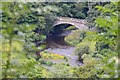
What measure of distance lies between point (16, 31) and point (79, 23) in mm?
8223

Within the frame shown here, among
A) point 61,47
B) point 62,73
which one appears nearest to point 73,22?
point 61,47

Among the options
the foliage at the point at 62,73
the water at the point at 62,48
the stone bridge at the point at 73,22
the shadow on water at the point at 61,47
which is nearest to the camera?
the foliage at the point at 62,73

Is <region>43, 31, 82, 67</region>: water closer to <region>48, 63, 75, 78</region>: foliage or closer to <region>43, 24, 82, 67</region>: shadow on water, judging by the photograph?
<region>43, 24, 82, 67</region>: shadow on water

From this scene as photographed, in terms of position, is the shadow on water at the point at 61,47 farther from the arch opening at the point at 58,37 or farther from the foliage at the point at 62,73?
the foliage at the point at 62,73

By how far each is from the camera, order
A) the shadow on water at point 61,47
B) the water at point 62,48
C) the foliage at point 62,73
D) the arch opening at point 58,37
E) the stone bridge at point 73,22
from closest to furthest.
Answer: the foliage at point 62,73 < the water at point 62,48 < the shadow on water at point 61,47 < the arch opening at point 58,37 < the stone bridge at point 73,22

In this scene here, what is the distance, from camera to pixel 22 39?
1.74 ft

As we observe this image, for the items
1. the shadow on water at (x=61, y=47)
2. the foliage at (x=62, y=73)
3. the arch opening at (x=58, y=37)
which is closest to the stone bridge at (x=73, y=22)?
the arch opening at (x=58, y=37)

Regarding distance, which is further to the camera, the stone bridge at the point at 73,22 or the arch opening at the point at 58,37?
the stone bridge at the point at 73,22

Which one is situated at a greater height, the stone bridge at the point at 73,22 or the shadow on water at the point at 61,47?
the stone bridge at the point at 73,22

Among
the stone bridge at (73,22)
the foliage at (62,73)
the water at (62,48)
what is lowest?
the water at (62,48)

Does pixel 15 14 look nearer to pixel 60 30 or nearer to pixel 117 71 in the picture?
pixel 117 71

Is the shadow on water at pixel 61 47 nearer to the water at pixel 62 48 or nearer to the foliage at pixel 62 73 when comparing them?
the water at pixel 62 48

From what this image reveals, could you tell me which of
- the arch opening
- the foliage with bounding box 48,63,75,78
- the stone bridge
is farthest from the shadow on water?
the foliage with bounding box 48,63,75,78

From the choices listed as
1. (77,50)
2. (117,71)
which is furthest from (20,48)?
(77,50)
